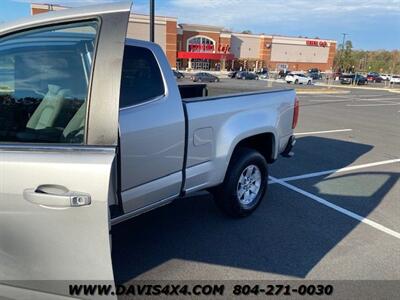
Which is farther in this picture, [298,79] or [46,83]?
[298,79]

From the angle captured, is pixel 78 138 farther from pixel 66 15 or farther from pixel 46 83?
pixel 66 15

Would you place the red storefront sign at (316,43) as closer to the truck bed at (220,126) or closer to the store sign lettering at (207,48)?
the store sign lettering at (207,48)

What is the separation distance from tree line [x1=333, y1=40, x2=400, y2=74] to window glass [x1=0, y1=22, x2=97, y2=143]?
3688 inches

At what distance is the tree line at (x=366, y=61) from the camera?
9094 cm

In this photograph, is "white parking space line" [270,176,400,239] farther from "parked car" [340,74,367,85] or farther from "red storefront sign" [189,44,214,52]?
"red storefront sign" [189,44,214,52]

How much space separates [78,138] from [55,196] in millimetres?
360

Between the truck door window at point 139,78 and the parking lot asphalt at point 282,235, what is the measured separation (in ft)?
4.93

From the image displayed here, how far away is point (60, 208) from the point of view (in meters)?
1.85

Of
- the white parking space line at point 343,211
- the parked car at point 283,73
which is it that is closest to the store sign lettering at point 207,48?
the parked car at point 283,73

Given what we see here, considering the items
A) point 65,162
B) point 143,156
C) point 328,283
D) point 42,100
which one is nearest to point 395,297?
point 328,283

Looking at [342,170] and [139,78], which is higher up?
[139,78]

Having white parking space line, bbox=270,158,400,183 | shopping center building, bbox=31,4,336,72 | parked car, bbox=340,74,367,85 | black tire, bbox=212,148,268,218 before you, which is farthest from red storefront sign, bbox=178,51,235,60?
black tire, bbox=212,148,268,218

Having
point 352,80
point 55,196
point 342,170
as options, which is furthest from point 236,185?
point 352,80

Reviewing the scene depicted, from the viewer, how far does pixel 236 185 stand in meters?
3.90
